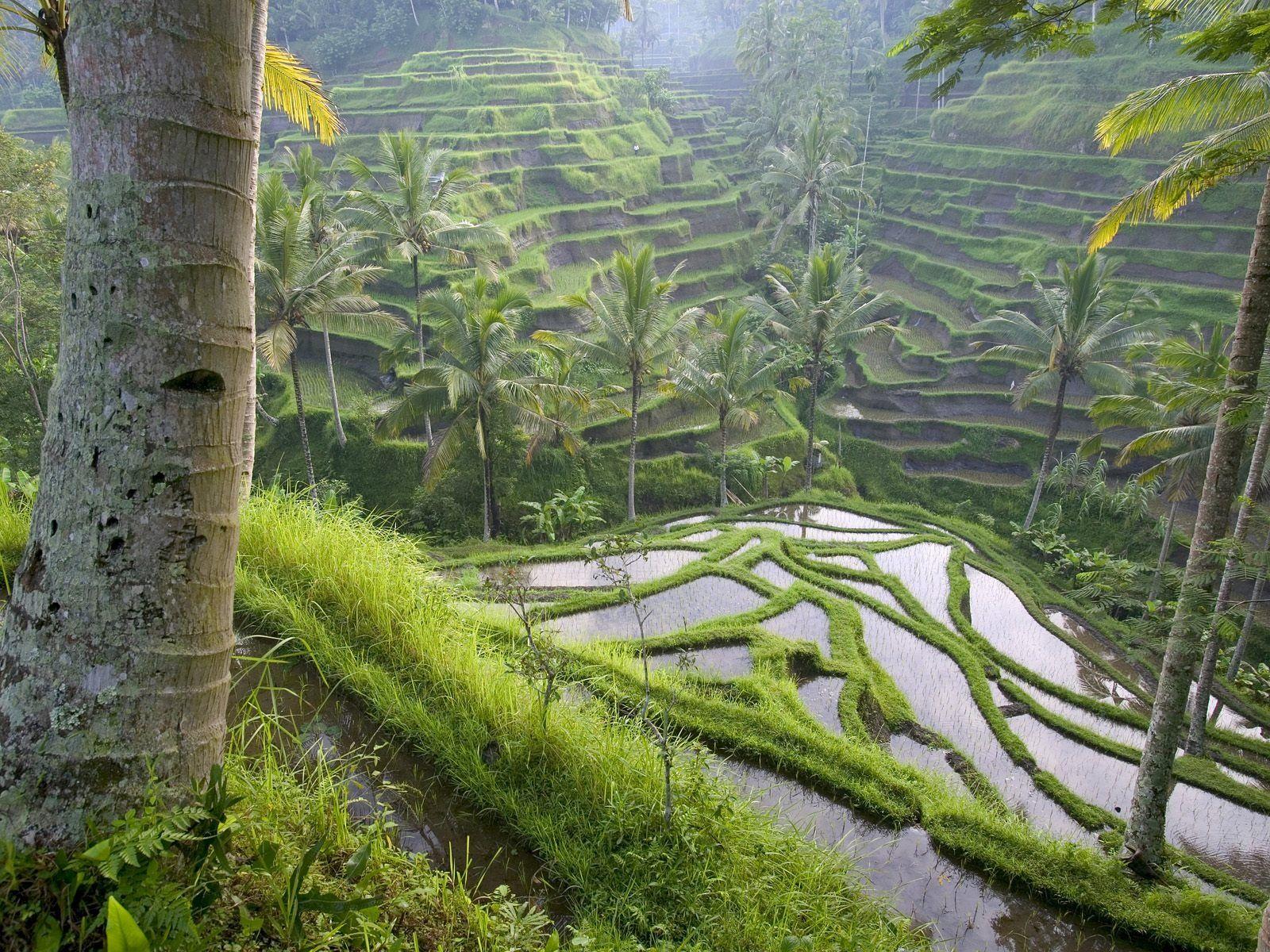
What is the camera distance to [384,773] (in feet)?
10.7

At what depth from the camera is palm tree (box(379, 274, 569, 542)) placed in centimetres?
1289

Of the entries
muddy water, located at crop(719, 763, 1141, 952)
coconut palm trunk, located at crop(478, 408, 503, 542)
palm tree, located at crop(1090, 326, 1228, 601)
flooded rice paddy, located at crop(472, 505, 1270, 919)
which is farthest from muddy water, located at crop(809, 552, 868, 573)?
muddy water, located at crop(719, 763, 1141, 952)

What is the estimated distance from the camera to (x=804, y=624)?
1002cm

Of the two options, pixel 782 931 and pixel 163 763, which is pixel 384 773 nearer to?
pixel 163 763

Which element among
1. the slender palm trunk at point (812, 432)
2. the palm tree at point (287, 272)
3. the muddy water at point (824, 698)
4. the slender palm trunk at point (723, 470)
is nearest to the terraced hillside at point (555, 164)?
the slender palm trunk at point (723, 470)

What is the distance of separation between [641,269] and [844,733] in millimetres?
9231

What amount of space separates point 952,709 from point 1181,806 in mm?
2468

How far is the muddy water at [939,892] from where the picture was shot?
4.80 m

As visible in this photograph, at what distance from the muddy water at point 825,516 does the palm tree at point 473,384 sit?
6.26 meters

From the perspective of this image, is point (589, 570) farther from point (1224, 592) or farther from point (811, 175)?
point (811, 175)

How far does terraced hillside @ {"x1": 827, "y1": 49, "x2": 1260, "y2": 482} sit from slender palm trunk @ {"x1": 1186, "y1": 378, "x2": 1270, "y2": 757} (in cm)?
1171

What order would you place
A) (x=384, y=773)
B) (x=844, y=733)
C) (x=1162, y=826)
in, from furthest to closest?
(x=844, y=733) → (x=1162, y=826) → (x=384, y=773)

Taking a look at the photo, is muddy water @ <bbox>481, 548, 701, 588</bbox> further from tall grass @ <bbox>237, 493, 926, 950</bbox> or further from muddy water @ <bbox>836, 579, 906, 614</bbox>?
tall grass @ <bbox>237, 493, 926, 950</bbox>

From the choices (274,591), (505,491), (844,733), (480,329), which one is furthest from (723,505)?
(274,591)
